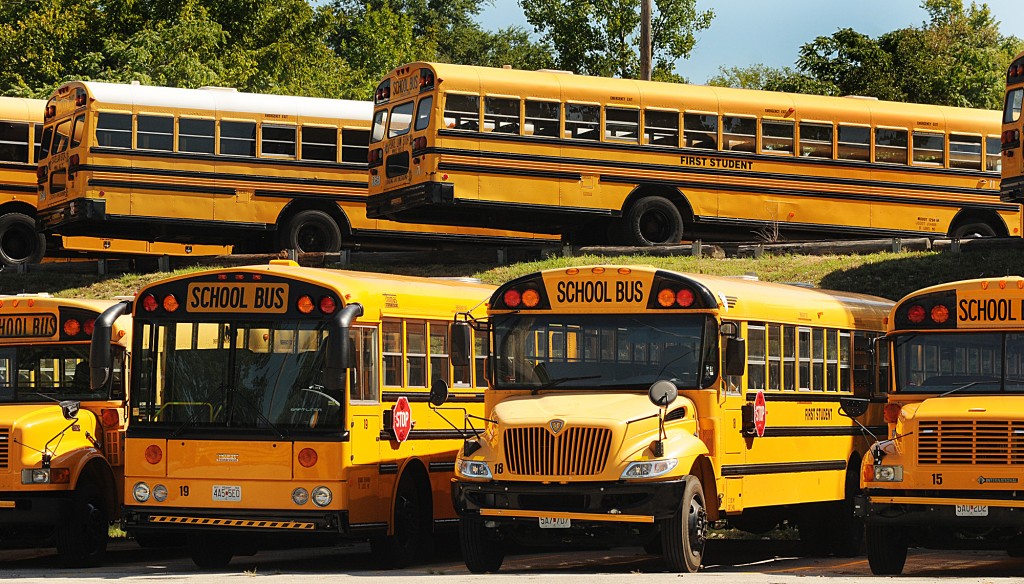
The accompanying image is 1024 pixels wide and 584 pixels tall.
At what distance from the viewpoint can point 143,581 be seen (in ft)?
38.1

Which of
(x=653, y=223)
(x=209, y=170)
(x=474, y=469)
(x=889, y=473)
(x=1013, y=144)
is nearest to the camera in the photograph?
(x=889, y=473)

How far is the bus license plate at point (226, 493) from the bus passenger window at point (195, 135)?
12975 millimetres

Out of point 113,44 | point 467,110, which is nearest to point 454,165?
point 467,110

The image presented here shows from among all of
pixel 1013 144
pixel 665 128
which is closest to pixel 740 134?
pixel 665 128

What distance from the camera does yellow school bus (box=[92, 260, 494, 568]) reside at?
12438 mm

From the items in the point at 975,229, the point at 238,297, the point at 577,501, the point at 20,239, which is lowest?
the point at 577,501

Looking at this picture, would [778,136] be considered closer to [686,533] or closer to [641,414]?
[641,414]

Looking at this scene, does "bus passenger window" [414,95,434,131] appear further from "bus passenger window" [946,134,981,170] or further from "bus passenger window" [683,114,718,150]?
"bus passenger window" [946,134,981,170]

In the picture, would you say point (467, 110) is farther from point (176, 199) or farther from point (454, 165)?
point (176, 199)

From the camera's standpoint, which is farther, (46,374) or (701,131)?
(701,131)

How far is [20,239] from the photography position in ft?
88.6

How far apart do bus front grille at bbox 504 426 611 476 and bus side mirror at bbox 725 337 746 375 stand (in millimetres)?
1161

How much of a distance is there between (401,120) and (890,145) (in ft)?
24.2

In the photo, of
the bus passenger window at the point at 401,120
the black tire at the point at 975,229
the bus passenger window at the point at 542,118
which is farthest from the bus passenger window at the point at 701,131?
the black tire at the point at 975,229
